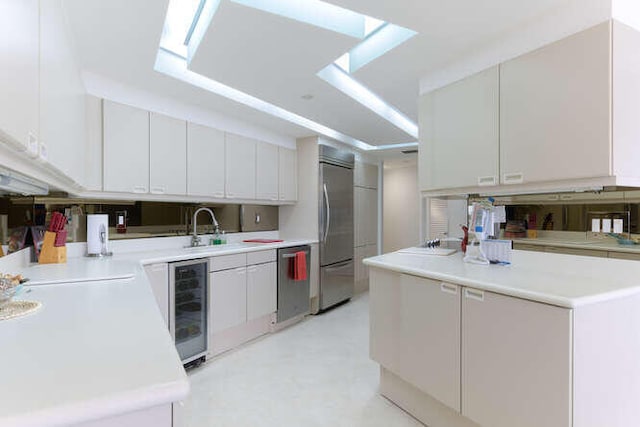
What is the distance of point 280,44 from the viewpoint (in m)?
1.98

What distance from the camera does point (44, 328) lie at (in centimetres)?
94

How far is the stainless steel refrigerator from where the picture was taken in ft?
13.5

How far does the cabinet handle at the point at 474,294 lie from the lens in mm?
1519

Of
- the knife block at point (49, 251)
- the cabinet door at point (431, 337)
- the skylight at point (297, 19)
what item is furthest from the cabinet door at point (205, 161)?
the cabinet door at point (431, 337)

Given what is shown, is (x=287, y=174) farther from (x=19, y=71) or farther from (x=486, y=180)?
(x=19, y=71)

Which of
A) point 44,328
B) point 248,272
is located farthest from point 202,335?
point 44,328

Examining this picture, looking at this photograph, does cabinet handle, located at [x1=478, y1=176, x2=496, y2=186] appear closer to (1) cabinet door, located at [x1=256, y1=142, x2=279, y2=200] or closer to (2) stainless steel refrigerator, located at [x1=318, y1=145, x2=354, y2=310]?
(2) stainless steel refrigerator, located at [x1=318, y1=145, x2=354, y2=310]

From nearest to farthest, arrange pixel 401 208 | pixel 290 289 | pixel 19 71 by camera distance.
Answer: pixel 19 71
pixel 290 289
pixel 401 208

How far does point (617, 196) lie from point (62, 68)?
153 inches

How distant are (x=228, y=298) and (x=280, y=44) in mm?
2125

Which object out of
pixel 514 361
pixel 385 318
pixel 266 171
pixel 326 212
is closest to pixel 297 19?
pixel 385 318

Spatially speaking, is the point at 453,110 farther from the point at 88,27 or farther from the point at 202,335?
the point at 202,335

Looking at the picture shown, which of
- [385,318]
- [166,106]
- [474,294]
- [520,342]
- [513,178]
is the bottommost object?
[385,318]

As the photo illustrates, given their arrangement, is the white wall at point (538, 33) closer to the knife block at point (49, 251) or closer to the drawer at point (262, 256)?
the drawer at point (262, 256)
